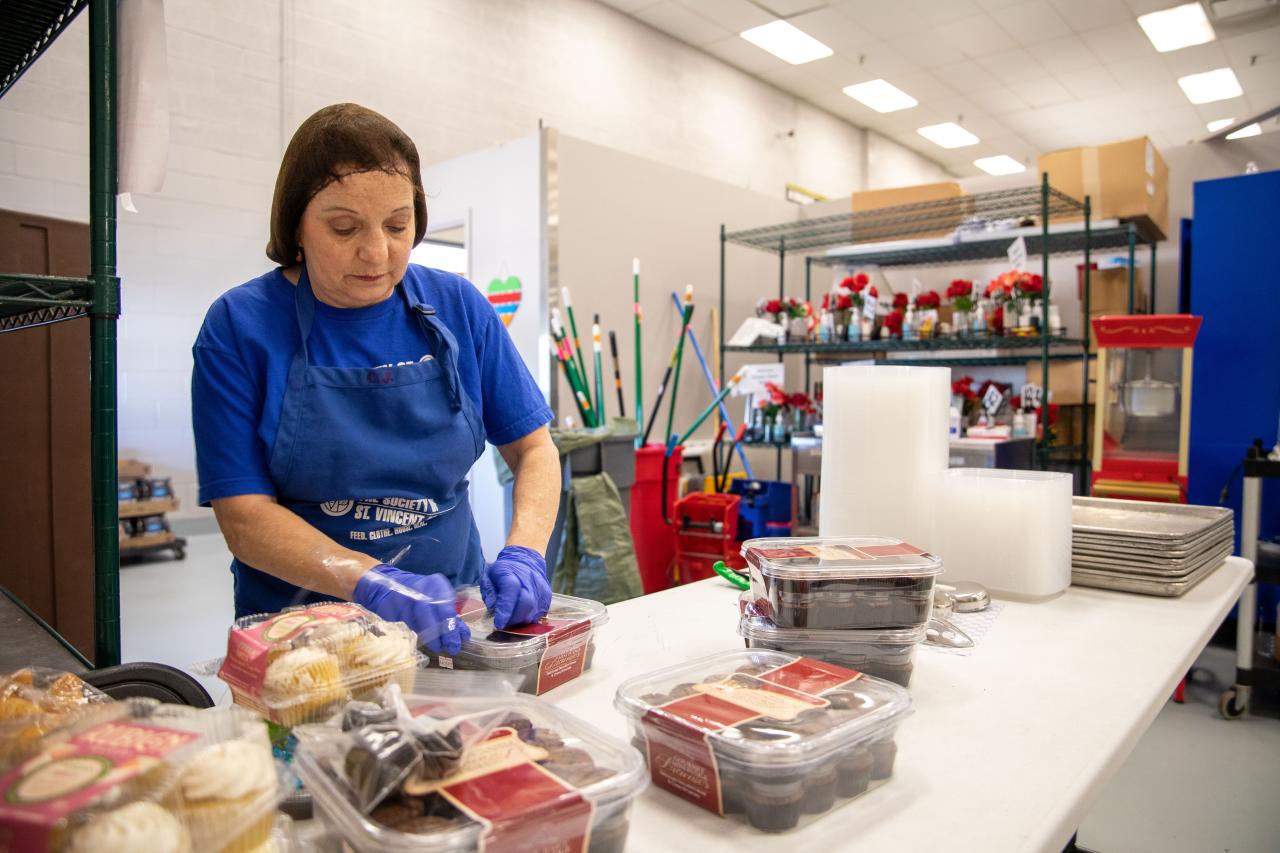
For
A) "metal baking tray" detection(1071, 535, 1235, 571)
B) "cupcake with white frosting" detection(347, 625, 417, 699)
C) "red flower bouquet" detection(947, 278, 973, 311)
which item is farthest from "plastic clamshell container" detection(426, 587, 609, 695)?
"red flower bouquet" detection(947, 278, 973, 311)

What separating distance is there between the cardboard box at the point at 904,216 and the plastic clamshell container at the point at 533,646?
12.2 ft

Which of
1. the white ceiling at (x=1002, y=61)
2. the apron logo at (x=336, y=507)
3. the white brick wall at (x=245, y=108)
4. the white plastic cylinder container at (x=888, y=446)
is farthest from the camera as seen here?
the white ceiling at (x=1002, y=61)

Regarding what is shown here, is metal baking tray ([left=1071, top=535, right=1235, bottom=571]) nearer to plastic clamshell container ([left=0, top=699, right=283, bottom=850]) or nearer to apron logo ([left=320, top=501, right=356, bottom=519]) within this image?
apron logo ([left=320, top=501, right=356, bottom=519])

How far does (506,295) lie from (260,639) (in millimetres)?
3405

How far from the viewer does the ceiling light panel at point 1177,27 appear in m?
6.03

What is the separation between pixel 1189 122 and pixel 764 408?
7334mm

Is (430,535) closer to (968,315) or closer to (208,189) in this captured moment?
(968,315)

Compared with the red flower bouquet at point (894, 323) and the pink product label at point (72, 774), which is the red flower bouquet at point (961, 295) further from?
the pink product label at point (72, 774)

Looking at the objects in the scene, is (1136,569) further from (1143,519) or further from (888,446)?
(888,446)

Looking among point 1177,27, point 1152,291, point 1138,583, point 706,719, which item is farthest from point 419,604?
point 1177,27

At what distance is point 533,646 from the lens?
2.91 feet

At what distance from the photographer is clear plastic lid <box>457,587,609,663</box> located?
2.86 ft

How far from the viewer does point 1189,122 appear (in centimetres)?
853


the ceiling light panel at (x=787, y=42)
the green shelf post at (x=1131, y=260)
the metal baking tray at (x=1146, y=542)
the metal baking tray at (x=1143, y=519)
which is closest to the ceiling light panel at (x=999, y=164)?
the ceiling light panel at (x=787, y=42)
